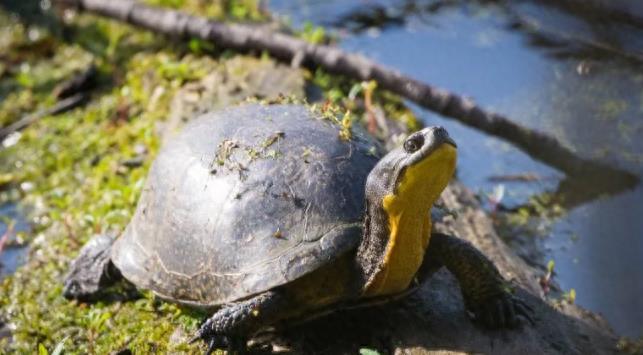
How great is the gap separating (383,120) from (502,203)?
1.04 metres

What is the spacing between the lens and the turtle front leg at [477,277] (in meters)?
3.49

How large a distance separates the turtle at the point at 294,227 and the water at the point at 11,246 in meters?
1.44

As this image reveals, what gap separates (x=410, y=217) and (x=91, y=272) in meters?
1.94

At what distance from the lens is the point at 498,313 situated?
3.48 m

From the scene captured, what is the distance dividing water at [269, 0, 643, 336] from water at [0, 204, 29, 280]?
2.94m

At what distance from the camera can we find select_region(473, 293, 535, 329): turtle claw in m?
3.48

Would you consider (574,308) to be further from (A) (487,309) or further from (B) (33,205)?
(B) (33,205)

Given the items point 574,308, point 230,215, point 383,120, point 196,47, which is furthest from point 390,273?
point 196,47

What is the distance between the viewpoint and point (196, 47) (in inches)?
264

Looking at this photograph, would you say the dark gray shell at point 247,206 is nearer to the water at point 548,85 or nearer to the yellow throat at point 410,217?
the yellow throat at point 410,217

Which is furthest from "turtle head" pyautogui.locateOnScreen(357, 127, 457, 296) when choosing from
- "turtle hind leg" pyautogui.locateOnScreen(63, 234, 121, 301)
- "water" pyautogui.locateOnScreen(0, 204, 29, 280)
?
"water" pyautogui.locateOnScreen(0, 204, 29, 280)

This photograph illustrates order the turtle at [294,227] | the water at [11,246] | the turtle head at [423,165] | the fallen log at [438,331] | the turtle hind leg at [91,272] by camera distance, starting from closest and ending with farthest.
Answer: the turtle head at [423,165], the turtle at [294,227], the fallen log at [438,331], the turtle hind leg at [91,272], the water at [11,246]

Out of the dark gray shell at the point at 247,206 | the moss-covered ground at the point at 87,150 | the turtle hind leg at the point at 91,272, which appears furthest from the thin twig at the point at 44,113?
the dark gray shell at the point at 247,206

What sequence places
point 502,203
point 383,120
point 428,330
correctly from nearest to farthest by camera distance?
point 428,330, point 502,203, point 383,120
